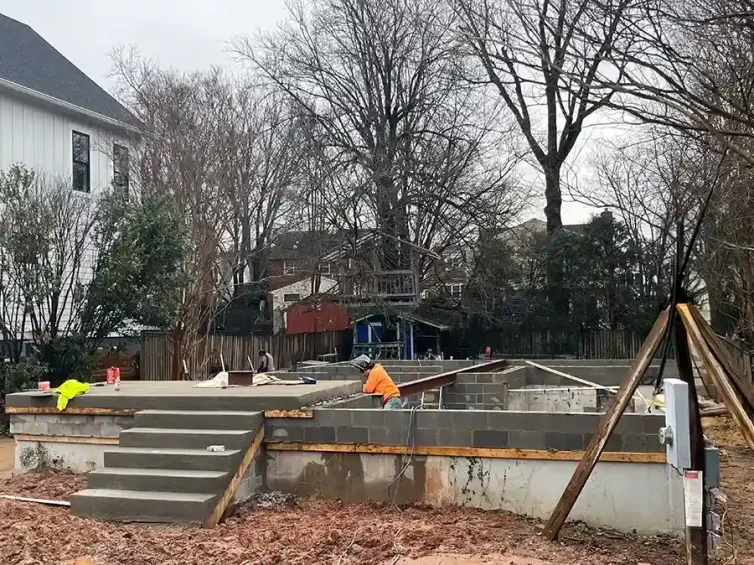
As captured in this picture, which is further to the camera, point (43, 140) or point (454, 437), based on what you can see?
point (43, 140)

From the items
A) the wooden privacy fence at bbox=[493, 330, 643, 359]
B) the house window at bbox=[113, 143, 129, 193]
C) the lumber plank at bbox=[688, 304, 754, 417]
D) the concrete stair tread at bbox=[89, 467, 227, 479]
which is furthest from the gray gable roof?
the lumber plank at bbox=[688, 304, 754, 417]

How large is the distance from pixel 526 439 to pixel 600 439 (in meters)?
1.10

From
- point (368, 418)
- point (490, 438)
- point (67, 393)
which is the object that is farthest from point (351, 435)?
point (67, 393)

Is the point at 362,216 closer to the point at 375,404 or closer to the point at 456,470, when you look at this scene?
the point at 375,404

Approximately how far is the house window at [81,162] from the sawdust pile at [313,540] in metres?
14.3

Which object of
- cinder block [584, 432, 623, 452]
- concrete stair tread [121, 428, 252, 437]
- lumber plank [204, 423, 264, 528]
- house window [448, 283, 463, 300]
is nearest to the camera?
cinder block [584, 432, 623, 452]

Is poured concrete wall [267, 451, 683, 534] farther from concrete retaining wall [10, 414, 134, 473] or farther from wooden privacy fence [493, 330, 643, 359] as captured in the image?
wooden privacy fence [493, 330, 643, 359]

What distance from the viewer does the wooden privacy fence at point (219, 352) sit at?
65.4ft

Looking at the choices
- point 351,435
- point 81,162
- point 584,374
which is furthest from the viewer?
point 81,162

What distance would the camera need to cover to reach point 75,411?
9375 millimetres

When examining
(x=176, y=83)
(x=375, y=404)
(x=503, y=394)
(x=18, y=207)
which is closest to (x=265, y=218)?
(x=176, y=83)

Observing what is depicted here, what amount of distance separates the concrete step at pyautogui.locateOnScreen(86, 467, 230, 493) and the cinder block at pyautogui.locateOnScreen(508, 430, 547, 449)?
2860 mm

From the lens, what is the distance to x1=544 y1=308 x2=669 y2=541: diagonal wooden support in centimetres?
644

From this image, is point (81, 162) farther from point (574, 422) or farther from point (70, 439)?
point (574, 422)
